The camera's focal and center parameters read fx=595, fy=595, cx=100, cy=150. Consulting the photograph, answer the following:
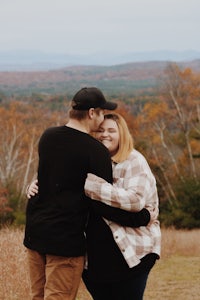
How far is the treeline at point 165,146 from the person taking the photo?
89.0 feet

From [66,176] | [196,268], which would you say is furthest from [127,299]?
[196,268]

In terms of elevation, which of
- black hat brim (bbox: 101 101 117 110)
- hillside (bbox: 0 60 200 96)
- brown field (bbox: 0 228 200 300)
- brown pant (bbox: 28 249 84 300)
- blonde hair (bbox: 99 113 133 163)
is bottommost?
hillside (bbox: 0 60 200 96)

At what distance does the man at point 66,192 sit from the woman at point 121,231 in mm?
75

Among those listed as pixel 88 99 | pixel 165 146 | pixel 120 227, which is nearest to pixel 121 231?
pixel 120 227

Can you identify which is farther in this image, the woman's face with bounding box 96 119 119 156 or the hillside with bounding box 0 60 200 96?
the hillside with bounding box 0 60 200 96

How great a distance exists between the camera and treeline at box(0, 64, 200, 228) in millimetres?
27141

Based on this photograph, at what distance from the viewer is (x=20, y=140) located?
41.4 metres

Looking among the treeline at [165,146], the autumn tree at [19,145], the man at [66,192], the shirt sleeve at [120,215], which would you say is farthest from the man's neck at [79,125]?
the autumn tree at [19,145]

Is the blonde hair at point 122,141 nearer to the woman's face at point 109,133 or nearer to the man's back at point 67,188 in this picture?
the woman's face at point 109,133

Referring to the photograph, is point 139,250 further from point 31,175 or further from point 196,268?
point 31,175

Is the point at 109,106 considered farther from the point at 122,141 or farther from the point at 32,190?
the point at 32,190

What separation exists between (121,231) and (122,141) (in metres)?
0.49

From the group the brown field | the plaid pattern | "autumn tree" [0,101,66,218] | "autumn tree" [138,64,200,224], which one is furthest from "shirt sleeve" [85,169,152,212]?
"autumn tree" [0,101,66,218]

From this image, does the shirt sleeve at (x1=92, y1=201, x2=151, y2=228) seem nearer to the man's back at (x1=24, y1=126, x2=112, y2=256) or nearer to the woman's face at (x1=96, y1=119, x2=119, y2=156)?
the man's back at (x1=24, y1=126, x2=112, y2=256)
